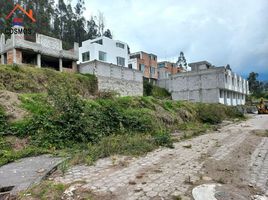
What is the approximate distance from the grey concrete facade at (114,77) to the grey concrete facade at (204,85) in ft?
49.2

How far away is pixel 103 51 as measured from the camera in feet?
89.6

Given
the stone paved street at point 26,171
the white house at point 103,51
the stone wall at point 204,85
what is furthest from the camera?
the stone wall at point 204,85

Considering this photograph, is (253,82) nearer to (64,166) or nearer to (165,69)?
(165,69)

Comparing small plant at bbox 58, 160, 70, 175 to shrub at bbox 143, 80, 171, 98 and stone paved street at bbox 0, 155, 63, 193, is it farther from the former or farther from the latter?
shrub at bbox 143, 80, 171, 98

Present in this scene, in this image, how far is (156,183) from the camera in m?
4.16

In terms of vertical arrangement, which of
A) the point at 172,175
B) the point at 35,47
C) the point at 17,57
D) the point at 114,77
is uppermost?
the point at 35,47

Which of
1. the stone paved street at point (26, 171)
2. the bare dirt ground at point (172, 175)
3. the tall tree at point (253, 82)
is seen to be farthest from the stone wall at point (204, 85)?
the tall tree at point (253, 82)

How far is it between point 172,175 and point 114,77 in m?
16.2

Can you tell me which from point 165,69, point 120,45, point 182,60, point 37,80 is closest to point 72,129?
point 37,80

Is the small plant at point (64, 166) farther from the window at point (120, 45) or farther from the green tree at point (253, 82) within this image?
the green tree at point (253, 82)

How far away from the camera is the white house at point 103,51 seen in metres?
26.4

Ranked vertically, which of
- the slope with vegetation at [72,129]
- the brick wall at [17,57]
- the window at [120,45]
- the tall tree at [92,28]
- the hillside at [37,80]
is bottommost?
the slope with vegetation at [72,129]

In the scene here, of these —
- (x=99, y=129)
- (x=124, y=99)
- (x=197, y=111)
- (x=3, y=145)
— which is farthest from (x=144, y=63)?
(x=3, y=145)

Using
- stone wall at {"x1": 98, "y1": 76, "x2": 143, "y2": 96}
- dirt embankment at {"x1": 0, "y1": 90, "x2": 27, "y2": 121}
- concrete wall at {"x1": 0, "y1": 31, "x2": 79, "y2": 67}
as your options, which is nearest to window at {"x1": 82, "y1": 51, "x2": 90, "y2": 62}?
concrete wall at {"x1": 0, "y1": 31, "x2": 79, "y2": 67}
